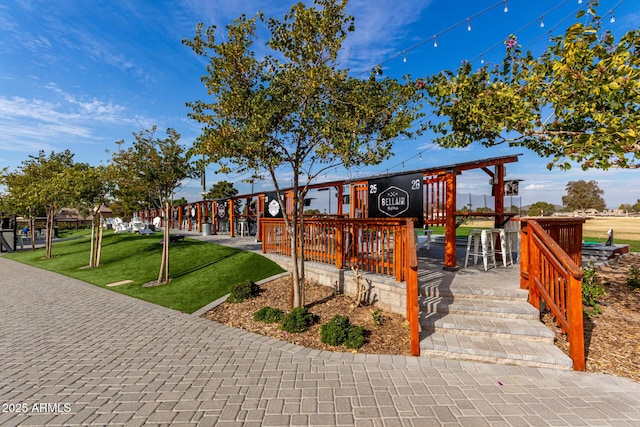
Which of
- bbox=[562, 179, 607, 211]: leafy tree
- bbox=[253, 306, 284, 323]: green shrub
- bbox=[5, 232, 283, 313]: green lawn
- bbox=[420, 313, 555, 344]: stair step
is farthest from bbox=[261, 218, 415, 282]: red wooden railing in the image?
bbox=[562, 179, 607, 211]: leafy tree

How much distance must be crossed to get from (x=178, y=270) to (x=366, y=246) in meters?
6.15

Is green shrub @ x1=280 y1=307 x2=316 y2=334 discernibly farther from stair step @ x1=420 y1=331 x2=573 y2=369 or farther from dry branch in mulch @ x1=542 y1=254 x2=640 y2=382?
dry branch in mulch @ x1=542 y1=254 x2=640 y2=382

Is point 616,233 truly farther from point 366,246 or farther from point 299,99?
point 299,99

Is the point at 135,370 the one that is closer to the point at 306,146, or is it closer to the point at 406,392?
the point at 406,392

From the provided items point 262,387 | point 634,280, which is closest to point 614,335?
point 634,280

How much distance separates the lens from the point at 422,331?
4.20 meters

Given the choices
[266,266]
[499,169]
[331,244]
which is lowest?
[266,266]

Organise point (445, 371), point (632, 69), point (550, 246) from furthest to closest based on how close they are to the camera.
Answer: point (550, 246)
point (445, 371)
point (632, 69)

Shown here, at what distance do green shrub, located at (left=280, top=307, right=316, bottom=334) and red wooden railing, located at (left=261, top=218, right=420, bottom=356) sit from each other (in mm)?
1543

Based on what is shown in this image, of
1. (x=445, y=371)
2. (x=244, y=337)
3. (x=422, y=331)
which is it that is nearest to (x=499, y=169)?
(x=422, y=331)

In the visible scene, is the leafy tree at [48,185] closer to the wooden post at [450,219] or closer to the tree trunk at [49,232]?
the tree trunk at [49,232]

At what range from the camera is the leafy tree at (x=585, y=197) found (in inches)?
2208

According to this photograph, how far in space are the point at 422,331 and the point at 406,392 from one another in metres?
1.41

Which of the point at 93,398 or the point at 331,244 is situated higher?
the point at 331,244
